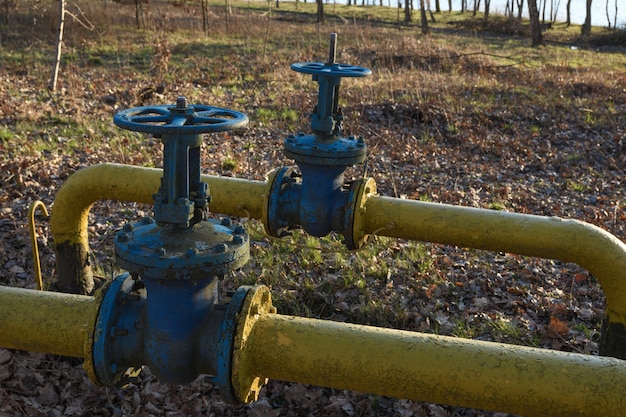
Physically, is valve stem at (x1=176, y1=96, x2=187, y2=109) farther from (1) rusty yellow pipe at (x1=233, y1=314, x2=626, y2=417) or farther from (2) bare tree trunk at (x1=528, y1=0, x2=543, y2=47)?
(2) bare tree trunk at (x1=528, y1=0, x2=543, y2=47)

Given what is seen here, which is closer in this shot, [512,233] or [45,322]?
[45,322]

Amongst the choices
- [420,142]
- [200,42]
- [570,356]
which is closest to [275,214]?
[570,356]

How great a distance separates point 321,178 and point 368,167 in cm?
460

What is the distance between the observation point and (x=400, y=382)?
6.52 ft

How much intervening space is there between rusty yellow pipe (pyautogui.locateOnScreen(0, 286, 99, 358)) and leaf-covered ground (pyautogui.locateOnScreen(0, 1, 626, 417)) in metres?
1.75

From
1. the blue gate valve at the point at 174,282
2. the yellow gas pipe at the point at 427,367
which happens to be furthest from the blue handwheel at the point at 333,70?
the yellow gas pipe at the point at 427,367

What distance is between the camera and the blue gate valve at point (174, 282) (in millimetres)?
2066

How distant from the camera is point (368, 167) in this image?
26.7 feet

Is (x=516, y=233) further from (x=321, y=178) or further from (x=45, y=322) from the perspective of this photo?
(x=45, y=322)

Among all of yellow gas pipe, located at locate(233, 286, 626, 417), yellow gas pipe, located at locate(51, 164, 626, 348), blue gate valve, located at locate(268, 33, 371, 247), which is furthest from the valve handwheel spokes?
yellow gas pipe, located at locate(51, 164, 626, 348)

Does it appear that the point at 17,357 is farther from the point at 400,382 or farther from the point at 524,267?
the point at 524,267

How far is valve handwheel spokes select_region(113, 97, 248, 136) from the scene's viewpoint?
6.46 ft

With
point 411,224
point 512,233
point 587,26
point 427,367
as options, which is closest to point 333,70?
point 411,224

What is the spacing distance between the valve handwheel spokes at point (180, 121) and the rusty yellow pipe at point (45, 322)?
66 centimetres
